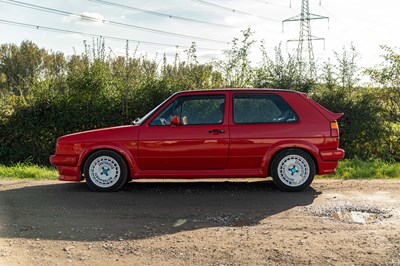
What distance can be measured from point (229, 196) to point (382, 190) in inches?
109

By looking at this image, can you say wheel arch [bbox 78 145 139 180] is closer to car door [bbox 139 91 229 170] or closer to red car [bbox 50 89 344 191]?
red car [bbox 50 89 344 191]

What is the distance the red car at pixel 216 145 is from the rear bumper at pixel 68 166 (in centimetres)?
2

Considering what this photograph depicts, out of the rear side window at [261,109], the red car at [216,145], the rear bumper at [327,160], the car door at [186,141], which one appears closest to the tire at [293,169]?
the red car at [216,145]

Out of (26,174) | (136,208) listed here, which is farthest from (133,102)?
(136,208)

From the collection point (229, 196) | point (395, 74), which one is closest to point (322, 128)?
point (229, 196)

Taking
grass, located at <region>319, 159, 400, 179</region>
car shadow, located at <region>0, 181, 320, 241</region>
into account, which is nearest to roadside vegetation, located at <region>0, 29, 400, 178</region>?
grass, located at <region>319, 159, 400, 179</region>

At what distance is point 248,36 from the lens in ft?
46.2

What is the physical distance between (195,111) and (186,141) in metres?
0.57

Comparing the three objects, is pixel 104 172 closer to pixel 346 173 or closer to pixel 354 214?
pixel 354 214

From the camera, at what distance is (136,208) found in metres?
6.62

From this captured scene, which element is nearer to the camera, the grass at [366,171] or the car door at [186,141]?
the car door at [186,141]

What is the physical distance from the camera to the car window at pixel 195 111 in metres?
7.75

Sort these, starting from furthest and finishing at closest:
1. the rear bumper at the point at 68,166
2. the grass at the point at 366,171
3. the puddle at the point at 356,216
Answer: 1. the grass at the point at 366,171
2. the rear bumper at the point at 68,166
3. the puddle at the point at 356,216

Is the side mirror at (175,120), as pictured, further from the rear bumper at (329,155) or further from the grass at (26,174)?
the grass at (26,174)
